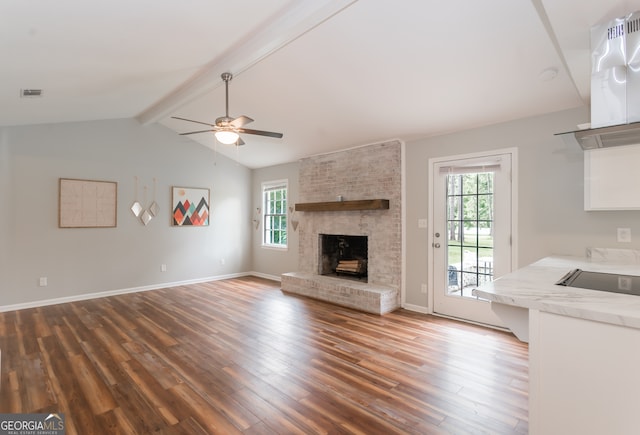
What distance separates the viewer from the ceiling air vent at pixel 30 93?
336 centimetres

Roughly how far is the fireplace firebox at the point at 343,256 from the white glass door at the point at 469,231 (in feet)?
4.53

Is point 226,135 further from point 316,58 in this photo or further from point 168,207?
point 168,207

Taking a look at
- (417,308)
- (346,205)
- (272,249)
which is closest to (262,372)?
(417,308)

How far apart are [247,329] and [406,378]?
6.42 ft

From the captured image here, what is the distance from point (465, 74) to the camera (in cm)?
302

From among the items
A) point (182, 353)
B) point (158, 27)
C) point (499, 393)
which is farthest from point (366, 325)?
point (158, 27)

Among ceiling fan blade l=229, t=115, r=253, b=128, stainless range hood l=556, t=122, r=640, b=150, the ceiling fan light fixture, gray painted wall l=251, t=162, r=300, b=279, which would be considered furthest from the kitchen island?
gray painted wall l=251, t=162, r=300, b=279

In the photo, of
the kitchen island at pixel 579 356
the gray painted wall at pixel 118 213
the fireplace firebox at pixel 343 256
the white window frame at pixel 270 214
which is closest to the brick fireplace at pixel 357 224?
the fireplace firebox at pixel 343 256

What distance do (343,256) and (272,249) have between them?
1.81 m

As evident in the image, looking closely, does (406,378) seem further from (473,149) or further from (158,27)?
(158,27)

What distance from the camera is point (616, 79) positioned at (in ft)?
6.30

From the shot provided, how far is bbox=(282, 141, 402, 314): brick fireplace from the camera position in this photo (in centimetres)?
461

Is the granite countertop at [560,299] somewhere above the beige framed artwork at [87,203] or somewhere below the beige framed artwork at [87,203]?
below

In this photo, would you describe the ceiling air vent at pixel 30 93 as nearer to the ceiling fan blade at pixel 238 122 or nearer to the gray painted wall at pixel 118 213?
the gray painted wall at pixel 118 213
